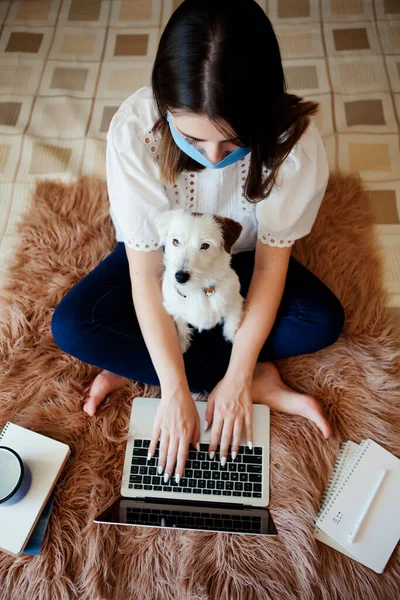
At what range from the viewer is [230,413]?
135 centimetres

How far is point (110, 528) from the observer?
134 cm

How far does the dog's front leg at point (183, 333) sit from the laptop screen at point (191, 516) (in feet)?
1.57

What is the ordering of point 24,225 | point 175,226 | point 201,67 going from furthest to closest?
point 24,225
point 175,226
point 201,67

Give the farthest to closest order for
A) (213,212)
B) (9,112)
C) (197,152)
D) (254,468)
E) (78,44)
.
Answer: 1. (78,44)
2. (9,112)
3. (254,468)
4. (213,212)
5. (197,152)

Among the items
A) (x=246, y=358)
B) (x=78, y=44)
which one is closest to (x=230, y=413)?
(x=246, y=358)

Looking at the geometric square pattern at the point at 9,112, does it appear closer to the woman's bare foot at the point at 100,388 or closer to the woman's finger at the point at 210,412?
the woman's bare foot at the point at 100,388

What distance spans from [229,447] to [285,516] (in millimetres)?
A: 263

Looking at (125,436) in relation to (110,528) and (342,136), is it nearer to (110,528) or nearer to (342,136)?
(110,528)

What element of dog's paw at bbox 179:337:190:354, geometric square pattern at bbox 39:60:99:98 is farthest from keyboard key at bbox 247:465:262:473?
geometric square pattern at bbox 39:60:99:98

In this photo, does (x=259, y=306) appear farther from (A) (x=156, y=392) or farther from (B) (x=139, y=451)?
(B) (x=139, y=451)

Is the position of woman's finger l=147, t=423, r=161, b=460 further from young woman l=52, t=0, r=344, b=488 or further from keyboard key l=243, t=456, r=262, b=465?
keyboard key l=243, t=456, r=262, b=465

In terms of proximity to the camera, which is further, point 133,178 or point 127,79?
point 127,79

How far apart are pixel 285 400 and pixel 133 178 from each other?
2.82ft

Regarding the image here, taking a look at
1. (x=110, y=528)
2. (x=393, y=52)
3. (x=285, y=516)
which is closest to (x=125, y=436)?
(x=110, y=528)
